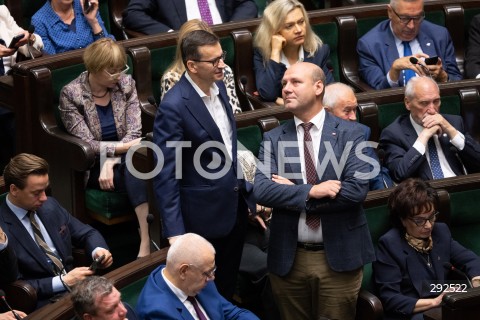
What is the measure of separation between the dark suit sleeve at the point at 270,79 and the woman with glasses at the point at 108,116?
323 millimetres

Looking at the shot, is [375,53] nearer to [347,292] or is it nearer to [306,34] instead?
[306,34]

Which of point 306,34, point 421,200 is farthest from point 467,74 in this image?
point 421,200

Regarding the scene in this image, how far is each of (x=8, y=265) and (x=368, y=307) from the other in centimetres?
62

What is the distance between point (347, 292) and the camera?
192 centimetres

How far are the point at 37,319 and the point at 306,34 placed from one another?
3.55ft

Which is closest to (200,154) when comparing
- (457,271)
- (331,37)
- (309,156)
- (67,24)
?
(309,156)

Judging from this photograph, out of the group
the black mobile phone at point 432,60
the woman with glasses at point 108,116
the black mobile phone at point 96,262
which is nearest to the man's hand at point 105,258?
the black mobile phone at point 96,262

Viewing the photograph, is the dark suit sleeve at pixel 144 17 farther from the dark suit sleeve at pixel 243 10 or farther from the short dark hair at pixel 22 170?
the short dark hair at pixel 22 170

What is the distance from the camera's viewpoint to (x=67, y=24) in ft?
8.38

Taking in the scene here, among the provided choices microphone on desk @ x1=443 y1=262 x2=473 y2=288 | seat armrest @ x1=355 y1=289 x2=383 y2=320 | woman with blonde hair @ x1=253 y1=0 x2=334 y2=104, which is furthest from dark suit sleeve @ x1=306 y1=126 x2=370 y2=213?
woman with blonde hair @ x1=253 y1=0 x2=334 y2=104

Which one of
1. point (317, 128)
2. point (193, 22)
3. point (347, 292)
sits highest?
point (193, 22)

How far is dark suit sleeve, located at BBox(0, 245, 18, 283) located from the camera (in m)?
1.82

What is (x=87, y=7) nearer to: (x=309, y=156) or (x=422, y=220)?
(x=309, y=156)

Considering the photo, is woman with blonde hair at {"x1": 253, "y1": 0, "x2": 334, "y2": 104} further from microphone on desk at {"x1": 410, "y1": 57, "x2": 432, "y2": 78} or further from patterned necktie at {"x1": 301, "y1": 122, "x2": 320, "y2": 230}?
patterned necktie at {"x1": 301, "y1": 122, "x2": 320, "y2": 230}
